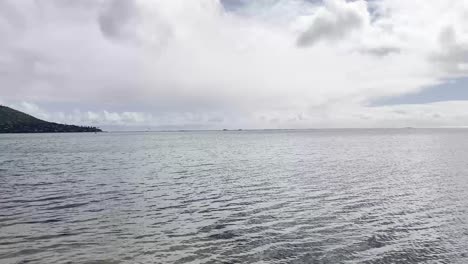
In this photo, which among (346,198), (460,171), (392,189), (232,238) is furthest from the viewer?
(460,171)

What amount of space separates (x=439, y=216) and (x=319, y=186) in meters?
14.9

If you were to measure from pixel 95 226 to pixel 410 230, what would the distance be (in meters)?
21.4

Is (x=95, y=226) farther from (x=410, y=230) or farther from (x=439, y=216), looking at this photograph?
(x=439, y=216)

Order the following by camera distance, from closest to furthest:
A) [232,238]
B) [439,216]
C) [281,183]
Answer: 1. [232,238]
2. [439,216]
3. [281,183]

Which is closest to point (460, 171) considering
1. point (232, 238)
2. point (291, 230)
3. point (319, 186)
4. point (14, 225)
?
Result: point (319, 186)

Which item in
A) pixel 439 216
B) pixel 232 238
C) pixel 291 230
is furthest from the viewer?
pixel 439 216

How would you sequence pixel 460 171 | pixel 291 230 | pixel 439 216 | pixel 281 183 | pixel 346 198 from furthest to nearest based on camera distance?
pixel 460 171
pixel 281 183
pixel 346 198
pixel 439 216
pixel 291 230

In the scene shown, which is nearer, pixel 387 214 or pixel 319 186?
pixel 387 214

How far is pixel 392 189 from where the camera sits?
40938mm

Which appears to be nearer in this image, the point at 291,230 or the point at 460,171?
the point at 291,230

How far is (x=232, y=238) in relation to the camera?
21.9 m

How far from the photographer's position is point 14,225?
24.7 m

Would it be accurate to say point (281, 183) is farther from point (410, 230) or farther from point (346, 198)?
point (410, 230)

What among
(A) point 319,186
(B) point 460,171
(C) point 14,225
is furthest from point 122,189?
(B) point 460,171
